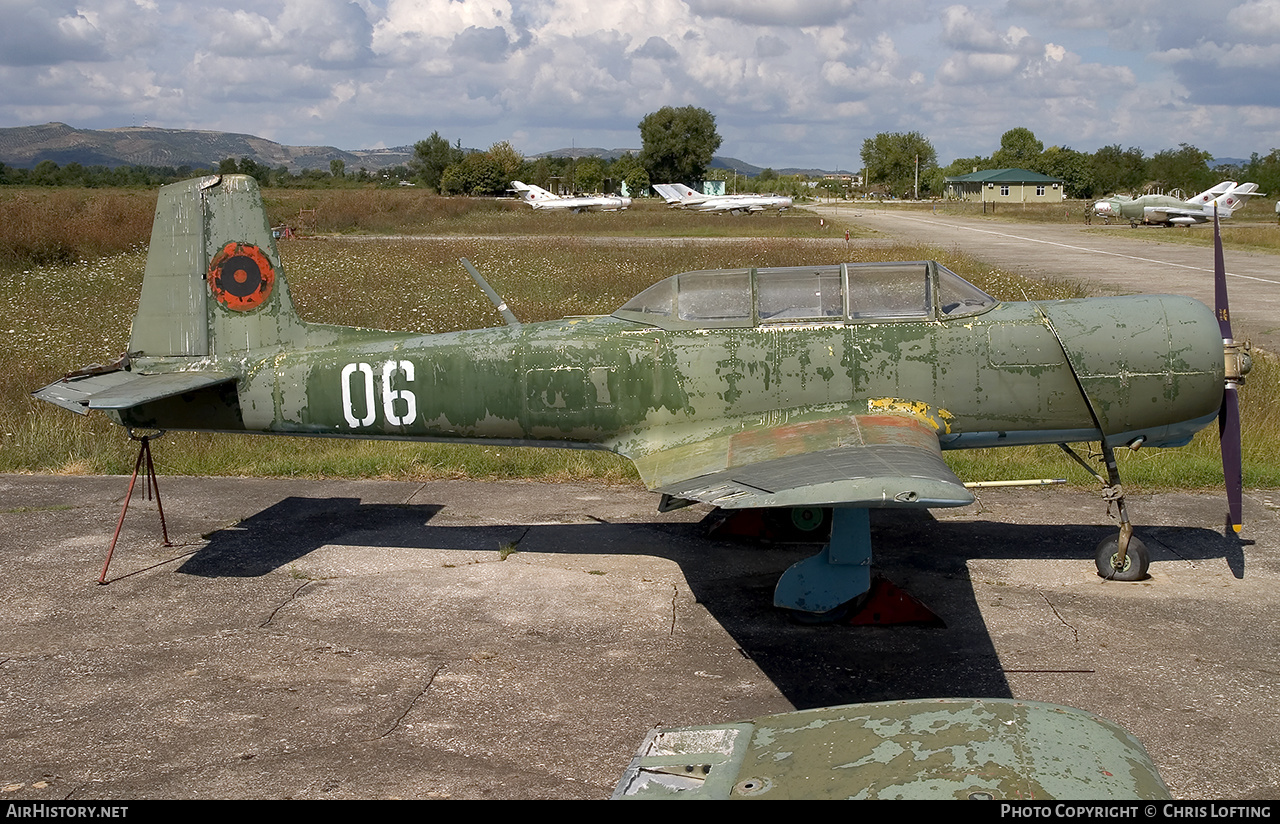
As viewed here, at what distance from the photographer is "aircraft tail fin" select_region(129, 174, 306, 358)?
321 inches

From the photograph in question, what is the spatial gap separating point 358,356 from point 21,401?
739 cm

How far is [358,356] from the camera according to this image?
7859 millimetres

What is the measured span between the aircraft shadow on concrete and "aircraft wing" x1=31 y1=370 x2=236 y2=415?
1554 mm

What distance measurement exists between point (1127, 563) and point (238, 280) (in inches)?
296

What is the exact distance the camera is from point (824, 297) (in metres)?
7.41

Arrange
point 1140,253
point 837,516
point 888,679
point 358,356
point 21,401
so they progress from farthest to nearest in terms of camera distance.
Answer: point 1140,253
point 21,401
point 358,356
point 837,516
point 888,679

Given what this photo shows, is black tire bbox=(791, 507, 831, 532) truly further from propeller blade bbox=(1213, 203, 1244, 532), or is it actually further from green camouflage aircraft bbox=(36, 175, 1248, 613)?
propeller blade bbox=(1213, 203, 1244, 532)

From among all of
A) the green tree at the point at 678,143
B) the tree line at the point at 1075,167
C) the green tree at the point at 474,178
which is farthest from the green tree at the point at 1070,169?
the green tree at the point at 474,178

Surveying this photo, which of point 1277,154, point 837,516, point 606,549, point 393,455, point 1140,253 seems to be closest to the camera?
point 837,516

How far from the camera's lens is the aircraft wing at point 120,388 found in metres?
7.11

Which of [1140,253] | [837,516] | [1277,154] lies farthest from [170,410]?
[1277,154]

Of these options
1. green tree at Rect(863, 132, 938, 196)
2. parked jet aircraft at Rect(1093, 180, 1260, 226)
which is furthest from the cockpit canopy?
green tree at Rect(863, 132, 938, 196)

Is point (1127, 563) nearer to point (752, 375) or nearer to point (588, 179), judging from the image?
point (752, 375)

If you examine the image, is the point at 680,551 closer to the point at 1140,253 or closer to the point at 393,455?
the point at 393,455
